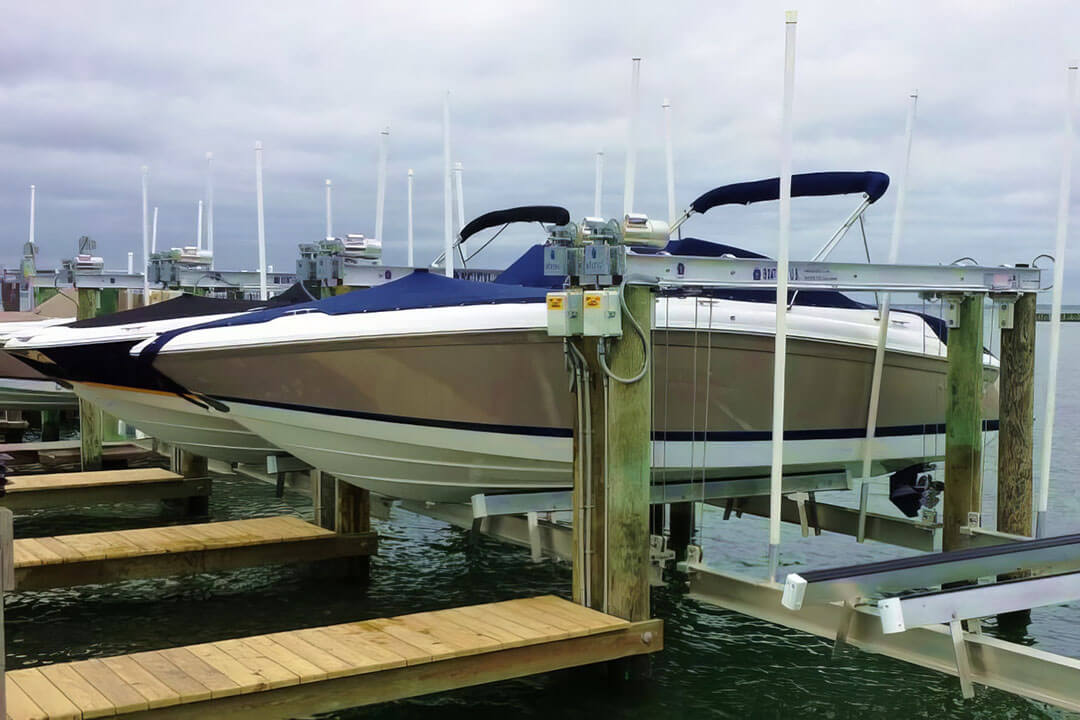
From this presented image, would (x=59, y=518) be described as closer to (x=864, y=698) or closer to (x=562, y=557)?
(x=562, y=557)

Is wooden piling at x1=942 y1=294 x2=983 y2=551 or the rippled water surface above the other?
wooden piling at x1=942 y1=294 x2=983 y2=551

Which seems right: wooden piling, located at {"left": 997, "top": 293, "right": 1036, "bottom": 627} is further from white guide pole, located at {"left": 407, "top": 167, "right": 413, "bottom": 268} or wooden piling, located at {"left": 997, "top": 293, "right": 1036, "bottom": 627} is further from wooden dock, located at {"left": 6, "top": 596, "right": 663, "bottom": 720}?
white guide pole, located at {"left": 407, "top": 167, "right": 413, "bottom": 268}

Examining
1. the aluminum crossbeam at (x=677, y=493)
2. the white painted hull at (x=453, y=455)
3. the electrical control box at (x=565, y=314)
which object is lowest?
the aluminum crossbeam at (x=677, y=493)

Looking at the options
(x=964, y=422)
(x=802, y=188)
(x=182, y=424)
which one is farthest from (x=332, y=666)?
(x=182, y=424)

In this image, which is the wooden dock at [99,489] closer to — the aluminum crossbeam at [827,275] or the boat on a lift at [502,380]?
the boat on a lift at [502,380]

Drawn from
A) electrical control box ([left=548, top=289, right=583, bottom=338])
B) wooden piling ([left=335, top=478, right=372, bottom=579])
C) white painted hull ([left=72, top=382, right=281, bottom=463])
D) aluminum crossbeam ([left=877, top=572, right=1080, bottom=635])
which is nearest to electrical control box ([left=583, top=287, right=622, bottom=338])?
electrical control box ([left=548, top=289, right=583, bottom=338])

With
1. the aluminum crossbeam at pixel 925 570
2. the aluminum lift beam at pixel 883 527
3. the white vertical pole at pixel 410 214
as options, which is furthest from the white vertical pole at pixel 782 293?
the white vertical pole at pixel 410 214

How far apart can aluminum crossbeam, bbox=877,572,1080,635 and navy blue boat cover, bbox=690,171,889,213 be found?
12.0 feet

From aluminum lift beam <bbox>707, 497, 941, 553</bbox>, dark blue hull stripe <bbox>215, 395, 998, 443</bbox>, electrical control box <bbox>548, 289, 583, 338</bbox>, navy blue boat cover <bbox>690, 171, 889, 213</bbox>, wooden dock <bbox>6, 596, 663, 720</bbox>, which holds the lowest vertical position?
wooden dock <bbox>6, 596, 663, 720</bbox>

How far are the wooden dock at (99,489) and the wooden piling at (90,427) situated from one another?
1.99 m

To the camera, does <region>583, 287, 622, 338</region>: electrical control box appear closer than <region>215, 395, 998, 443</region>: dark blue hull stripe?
Yes

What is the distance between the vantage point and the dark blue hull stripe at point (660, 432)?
8148mm

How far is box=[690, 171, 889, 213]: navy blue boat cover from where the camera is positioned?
9117mm

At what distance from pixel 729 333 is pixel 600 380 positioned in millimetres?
1952
